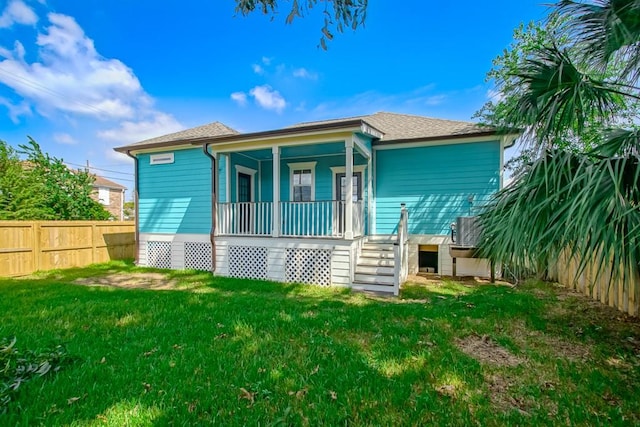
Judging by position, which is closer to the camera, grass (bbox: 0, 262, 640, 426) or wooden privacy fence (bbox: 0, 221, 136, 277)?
grass (bbox: 0, 262, 640, 426)

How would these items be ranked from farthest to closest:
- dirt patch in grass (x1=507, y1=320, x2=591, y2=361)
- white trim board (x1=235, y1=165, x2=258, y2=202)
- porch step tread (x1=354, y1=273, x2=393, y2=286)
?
1. white trim board (x1=235, y1=165, x2=258, y2=202)
2. porch step tread (x1=354, y1=273, x2=393, y2=286)
3. dirt patch in grass (x1=507, y1=320, x2=591, y2=361)

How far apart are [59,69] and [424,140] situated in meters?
19.5

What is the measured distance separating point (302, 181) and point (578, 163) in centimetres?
773

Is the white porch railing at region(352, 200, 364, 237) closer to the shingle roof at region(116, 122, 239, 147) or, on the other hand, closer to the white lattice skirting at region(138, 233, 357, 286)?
the white lattice skirting at region(138, 233, 357, 286)

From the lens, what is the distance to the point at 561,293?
6.55m

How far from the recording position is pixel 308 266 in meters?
7.66

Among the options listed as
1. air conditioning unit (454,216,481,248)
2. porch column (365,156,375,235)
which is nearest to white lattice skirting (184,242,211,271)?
porch column (365,156,375,235)

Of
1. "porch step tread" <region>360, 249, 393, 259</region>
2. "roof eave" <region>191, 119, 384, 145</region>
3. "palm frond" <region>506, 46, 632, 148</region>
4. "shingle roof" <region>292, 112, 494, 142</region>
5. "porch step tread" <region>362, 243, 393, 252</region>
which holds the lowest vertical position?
"porch step tread" <region>360, 249, 393, 259</region>

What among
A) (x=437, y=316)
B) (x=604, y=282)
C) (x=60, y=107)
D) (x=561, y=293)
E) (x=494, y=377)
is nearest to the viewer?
(x=494, y=377)

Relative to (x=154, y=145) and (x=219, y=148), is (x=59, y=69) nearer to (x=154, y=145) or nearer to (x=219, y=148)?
(x=154, y=145)

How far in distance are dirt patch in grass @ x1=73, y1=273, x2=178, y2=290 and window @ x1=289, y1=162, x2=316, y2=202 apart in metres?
4.52

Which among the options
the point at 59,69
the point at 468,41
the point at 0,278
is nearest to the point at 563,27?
the point at 468,41

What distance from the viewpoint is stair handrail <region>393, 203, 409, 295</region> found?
259 inches

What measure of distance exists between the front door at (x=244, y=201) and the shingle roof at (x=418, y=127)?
3854mm
